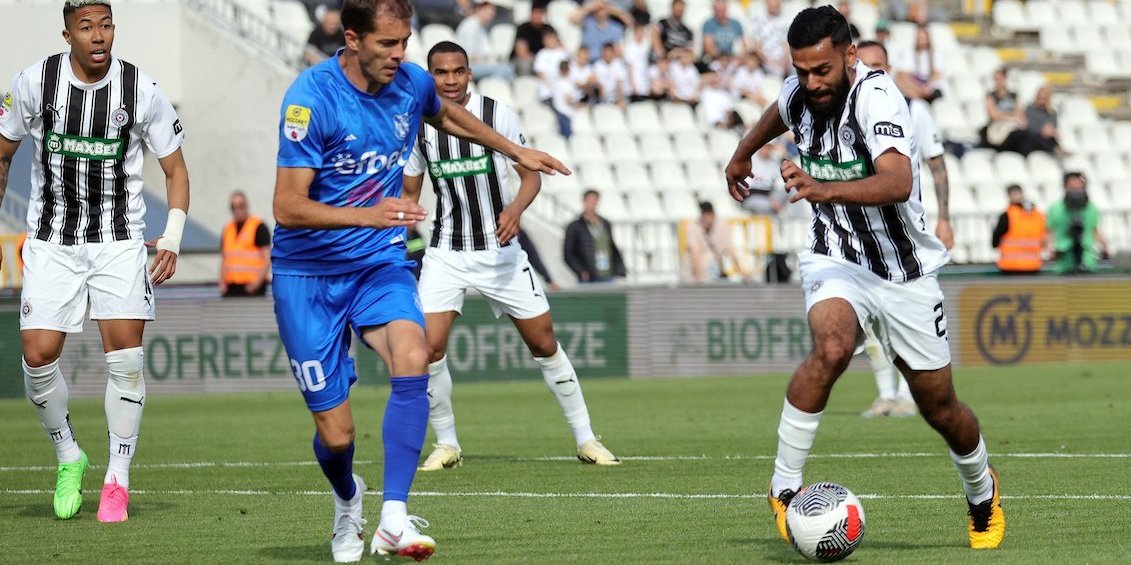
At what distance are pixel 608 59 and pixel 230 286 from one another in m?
8.08

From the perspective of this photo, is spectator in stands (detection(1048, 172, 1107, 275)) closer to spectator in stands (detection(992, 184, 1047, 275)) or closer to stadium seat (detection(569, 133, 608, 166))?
spectator in stands (detection(992, 184, 1047, 275))

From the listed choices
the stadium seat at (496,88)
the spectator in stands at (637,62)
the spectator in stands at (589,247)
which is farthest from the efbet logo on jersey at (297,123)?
the spectator in stands at (637,62)

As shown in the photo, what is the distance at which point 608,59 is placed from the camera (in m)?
24.8

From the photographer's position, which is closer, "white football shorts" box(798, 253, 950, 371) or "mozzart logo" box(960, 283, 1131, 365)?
"white football shorts" box(798, 253, 950, 371)

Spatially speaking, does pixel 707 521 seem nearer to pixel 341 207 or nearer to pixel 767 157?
pixel 341 207

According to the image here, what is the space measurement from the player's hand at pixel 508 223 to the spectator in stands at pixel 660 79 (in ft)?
50.9

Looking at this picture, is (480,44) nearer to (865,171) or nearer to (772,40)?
(772,40)

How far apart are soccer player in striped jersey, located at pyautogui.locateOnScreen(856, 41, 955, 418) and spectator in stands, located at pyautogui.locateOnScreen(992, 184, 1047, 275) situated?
7607mm

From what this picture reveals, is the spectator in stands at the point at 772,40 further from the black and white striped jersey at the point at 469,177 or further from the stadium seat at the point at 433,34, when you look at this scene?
the black and white striped jersey at the point at 469,177

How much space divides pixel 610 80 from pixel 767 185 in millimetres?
3488

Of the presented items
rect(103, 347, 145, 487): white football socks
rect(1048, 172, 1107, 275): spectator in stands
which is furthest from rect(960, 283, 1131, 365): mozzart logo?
rect(103, 347, 145, 487): white football socks

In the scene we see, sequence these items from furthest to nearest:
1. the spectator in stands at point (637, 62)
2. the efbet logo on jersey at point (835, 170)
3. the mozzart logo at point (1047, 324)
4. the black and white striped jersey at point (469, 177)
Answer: the spectator in stands at point (637, 62) → the mozzart logo at point (1047, 324) → the black and white striped jersey at point (469, 177) → the efbet logo on jersey at point (835, 170)

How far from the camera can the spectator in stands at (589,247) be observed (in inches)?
794

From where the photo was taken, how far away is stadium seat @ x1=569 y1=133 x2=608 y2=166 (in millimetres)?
23938
